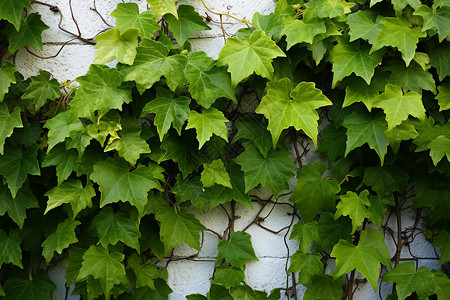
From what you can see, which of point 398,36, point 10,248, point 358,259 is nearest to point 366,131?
point 398,36

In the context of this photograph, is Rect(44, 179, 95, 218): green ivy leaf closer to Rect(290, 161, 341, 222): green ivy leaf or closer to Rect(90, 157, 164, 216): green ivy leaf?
Rect(90, 157, 164, 216): green ivy leaf

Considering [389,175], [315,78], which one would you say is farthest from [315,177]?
[315,78]

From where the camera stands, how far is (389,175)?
2.07 m

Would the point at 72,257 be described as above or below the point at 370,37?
below

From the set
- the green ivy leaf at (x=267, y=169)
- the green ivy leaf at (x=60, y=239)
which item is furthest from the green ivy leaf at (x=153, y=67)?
the green ivy leaf at (x=60, y=239)

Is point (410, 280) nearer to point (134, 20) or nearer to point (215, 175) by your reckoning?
point (215, 175)

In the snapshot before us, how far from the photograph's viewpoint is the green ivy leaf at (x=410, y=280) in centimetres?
194

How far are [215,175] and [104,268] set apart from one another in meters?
0.63

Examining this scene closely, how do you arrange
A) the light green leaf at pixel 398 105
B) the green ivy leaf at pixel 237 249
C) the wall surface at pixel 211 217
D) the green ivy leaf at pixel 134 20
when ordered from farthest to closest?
1. the wall surface at pixel 211 217
2. the green ivy leaf at pixel 237 249
3. the green ivy leaf at pixel 134 20
4. the light green leaf at pixel 398 105

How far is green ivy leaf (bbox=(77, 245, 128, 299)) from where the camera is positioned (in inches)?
75.8

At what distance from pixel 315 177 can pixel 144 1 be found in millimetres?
1184

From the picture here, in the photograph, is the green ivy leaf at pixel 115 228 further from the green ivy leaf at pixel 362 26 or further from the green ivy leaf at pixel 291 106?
the green ivy leaf at pixel 362 26

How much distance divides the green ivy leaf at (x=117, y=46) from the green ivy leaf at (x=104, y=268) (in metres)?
0.83

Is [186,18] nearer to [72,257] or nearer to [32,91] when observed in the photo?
[32,91]
